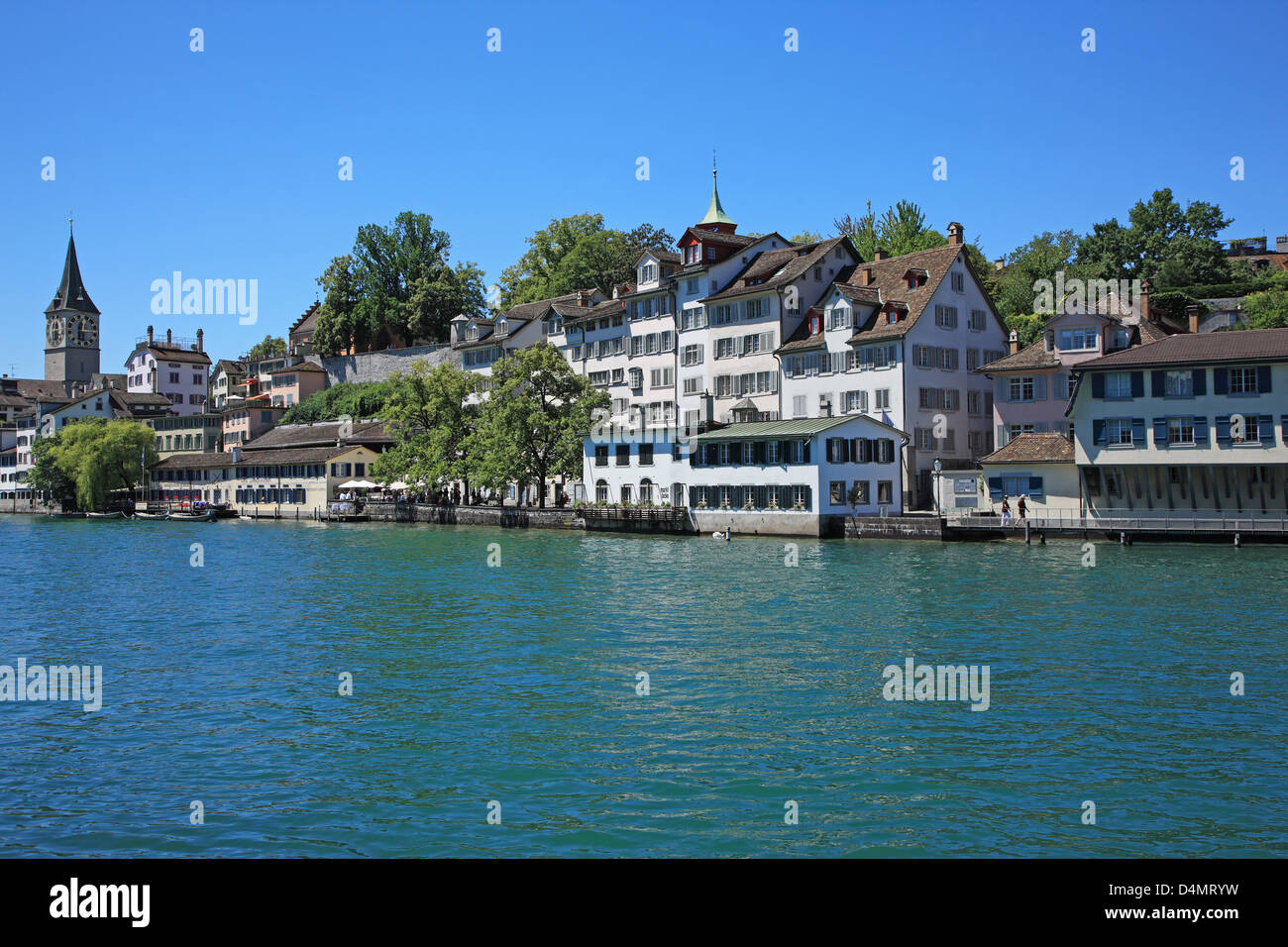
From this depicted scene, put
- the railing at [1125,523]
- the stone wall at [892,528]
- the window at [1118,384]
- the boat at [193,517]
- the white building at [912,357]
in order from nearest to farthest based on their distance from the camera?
1. the railing at [1125,523]
2. the window at [1118,384]
3. the stone wall at [892,528]
4. the white building at [912,357]
5. the boat at [193,517]

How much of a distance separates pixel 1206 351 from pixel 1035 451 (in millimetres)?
9063

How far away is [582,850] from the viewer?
Result: 1149 centimetres

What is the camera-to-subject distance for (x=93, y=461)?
10694 centimetres

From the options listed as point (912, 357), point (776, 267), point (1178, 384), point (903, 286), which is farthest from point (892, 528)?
point (776, 267)

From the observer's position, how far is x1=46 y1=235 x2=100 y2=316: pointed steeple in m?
164

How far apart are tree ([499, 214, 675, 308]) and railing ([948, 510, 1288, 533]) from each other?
53.1 metres

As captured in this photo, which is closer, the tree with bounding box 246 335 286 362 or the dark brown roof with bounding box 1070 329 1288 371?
the dark brown roof with bounding box 1070 329 1288 371

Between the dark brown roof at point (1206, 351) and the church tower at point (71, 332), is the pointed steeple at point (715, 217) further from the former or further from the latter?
the church tower at point (71, 332)

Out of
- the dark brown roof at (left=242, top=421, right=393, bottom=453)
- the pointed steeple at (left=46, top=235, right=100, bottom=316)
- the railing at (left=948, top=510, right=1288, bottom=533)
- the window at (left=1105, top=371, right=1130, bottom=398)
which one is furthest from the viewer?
the pointed steeple at (left=46, top=235, right=100, bottom=316)

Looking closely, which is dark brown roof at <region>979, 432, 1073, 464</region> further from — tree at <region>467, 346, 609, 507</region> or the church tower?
the church tower

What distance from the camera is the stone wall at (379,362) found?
103m

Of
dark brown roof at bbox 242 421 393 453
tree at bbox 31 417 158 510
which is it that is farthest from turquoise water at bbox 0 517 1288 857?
tree at bbox 31 417 158 510

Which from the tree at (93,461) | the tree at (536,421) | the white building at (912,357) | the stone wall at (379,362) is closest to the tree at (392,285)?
the stone wall at (379,362)
